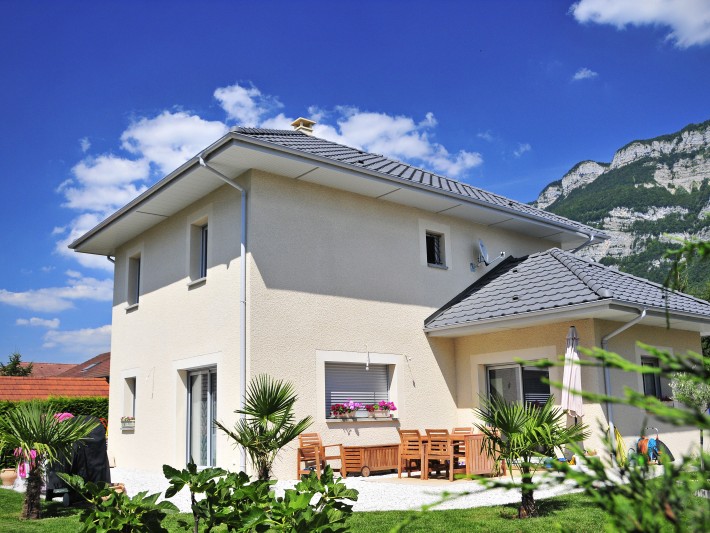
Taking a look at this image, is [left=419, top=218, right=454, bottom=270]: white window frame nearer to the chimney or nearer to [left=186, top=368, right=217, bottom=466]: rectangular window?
the chimney

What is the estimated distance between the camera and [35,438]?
976 cm

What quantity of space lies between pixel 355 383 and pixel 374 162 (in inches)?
197

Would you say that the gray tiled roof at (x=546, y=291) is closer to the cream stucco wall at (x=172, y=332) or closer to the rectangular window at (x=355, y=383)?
the rectangular window at (x=355, y=383)

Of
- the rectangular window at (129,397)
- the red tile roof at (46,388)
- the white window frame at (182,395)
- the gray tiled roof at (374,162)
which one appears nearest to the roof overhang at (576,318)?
the gray tiled roof at (374,162)

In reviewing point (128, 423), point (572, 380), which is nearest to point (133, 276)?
point (128, 423)

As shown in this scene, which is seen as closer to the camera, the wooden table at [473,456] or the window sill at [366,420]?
the wooden table at [473,456]

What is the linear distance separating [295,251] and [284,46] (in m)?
6.66

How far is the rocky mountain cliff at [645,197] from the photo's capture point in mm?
42500

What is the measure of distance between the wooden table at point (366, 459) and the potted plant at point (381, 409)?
0.92 m

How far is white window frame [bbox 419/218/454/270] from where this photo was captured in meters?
15.5

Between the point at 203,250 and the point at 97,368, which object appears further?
the point at 97,368

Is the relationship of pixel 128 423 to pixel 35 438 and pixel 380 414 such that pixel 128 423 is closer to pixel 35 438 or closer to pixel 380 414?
pixel 380 414

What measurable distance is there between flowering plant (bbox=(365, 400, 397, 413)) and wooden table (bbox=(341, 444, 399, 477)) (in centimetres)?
96

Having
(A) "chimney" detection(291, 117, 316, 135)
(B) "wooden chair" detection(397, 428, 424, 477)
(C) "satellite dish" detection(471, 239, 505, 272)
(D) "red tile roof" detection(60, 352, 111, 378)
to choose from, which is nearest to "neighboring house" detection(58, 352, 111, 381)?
(D) "red tile roof" detection(60, 352, 111, 378)
